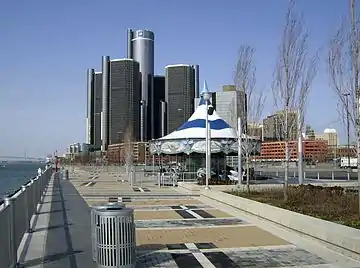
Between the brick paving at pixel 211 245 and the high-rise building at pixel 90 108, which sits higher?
the high-rise building at pixel 90 108

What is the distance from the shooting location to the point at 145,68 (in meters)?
133

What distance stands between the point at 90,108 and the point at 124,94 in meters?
21.9

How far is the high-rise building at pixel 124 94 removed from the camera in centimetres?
11494

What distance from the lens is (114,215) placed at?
22.4ft

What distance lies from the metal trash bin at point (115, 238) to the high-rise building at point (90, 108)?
404 feet

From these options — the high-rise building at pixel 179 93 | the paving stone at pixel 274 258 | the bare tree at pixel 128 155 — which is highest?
the high-rise building at pixel 179 93

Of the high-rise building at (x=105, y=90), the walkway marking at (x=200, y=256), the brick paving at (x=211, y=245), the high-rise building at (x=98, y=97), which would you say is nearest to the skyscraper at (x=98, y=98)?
the high-rise building at (x=98, y=97)

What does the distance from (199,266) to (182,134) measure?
2575cm

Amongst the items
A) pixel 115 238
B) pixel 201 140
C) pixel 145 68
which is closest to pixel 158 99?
pixel 145 68

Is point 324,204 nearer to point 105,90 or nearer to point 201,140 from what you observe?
point 201,140

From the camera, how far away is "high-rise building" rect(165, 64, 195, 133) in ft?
293

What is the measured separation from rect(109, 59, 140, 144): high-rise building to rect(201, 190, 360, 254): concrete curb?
330 ft

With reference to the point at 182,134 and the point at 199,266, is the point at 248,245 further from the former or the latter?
the point at 182,134

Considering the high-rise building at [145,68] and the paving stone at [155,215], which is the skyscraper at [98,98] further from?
the paving stone at [155,215]
